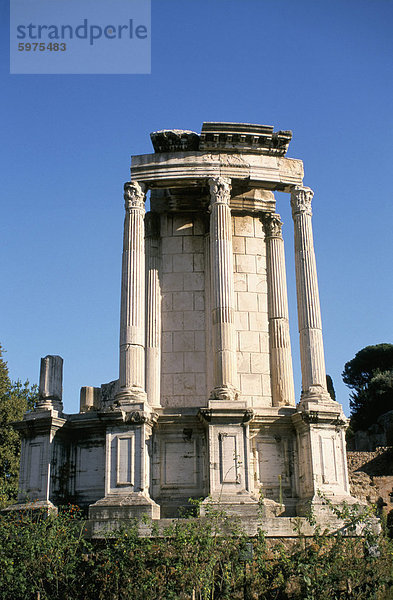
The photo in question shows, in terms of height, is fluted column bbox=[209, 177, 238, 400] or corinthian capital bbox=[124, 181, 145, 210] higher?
corinthian capital bbox=[124, 181, 145, 210]

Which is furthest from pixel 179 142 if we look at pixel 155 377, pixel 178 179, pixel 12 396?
pixel 12 396

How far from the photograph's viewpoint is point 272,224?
67.2 ft

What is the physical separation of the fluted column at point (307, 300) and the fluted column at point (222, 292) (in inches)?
76.9

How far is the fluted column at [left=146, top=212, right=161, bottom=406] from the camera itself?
18375mm

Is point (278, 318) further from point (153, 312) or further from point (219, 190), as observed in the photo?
point (219, 190)

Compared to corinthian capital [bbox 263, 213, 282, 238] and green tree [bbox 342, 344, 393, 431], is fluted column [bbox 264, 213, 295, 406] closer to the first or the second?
corinthian capital [bbox 263, 213, 282, 238]

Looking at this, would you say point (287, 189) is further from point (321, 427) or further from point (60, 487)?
point (60, 487)

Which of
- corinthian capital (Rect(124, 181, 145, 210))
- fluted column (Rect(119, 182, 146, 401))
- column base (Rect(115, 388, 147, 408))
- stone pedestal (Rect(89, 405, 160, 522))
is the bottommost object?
stone pedestal (Rect(89, 405, 160, 522))

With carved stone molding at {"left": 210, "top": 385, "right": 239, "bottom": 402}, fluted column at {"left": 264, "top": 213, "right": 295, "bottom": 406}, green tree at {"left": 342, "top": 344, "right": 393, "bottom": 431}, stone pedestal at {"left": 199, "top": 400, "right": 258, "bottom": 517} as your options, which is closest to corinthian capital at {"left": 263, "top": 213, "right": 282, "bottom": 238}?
fluted column at {"left": 264, "top": 213, "right": 295, "bottom": 406}

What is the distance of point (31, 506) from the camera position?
53.0 feet

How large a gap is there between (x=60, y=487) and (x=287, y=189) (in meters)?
10.0

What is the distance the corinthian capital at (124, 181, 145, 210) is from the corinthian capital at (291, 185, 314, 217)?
13.9 feet

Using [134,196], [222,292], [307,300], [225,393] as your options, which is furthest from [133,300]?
[307,300]

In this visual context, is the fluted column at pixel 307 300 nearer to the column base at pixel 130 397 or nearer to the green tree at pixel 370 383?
the column base at pixel 130 397
